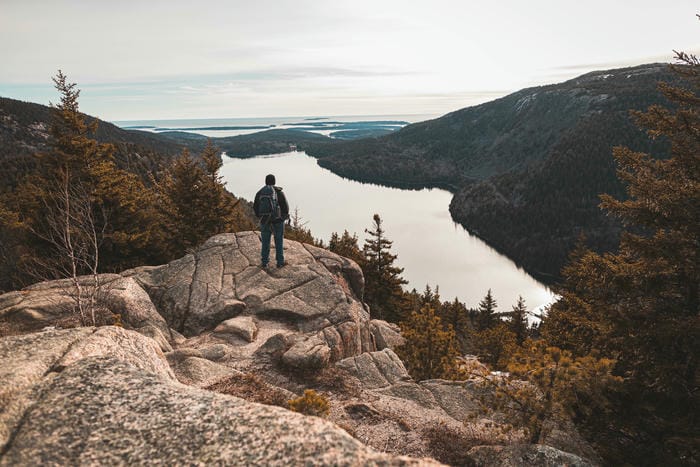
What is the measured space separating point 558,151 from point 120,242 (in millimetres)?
224157

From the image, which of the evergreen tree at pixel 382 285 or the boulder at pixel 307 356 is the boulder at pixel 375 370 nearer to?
the boulder at pixel 307 356

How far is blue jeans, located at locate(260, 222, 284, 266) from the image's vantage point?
47.8 ft

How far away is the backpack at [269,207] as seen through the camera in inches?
545

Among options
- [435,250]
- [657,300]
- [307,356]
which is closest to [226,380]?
[307,356]

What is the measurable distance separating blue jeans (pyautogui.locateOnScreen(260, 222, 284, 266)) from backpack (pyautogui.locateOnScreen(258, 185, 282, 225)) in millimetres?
345

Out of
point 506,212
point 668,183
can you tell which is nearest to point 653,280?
point 668,183

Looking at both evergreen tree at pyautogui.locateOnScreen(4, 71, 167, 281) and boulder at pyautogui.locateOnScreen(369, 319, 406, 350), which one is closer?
boulder at pyautogui.locateOnScreen(369, 319, 406, 350)

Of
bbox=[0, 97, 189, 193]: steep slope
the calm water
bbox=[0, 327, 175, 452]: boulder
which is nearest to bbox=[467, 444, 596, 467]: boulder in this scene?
bbox=[0, 327, 175, 452]: boulder

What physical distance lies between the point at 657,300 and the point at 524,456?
527cm

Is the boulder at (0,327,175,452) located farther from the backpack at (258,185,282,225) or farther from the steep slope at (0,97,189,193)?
the steep slope at (0,97,189,193)

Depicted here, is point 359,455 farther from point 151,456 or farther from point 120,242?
point 120,242

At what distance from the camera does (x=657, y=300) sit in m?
8.45

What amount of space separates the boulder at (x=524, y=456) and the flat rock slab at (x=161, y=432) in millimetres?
4010

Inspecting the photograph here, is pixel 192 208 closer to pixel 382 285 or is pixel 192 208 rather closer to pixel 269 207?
pixel 269 207
